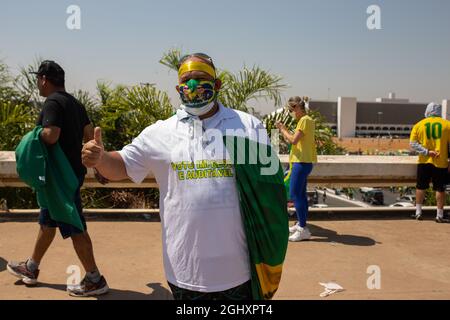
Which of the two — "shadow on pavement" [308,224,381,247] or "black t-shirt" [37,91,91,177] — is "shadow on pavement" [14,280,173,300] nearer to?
"black t-shirt" [37,91,91,177]

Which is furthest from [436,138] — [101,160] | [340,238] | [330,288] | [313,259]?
[101,160]

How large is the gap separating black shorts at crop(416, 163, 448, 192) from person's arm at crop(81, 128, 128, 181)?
5.01m

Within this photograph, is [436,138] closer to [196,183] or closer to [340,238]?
[340,238]

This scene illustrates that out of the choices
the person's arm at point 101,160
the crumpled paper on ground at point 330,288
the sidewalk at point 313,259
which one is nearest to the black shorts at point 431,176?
the sidewalk at point 313,259

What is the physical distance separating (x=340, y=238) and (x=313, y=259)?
0.90 meters

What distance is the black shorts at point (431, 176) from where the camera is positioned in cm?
597

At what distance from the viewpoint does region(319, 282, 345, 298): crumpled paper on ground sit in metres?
3.64

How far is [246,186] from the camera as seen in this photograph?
204 cm

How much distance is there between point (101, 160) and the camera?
2166 mm

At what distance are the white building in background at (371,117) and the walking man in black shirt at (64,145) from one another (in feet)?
→ 444

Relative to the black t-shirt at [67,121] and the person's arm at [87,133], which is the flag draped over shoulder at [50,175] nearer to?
the black t-shirt at [67,121]

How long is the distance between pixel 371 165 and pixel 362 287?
9.37 feet

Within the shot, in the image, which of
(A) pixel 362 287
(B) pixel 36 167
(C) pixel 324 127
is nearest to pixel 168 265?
(B) pixel 36 167
